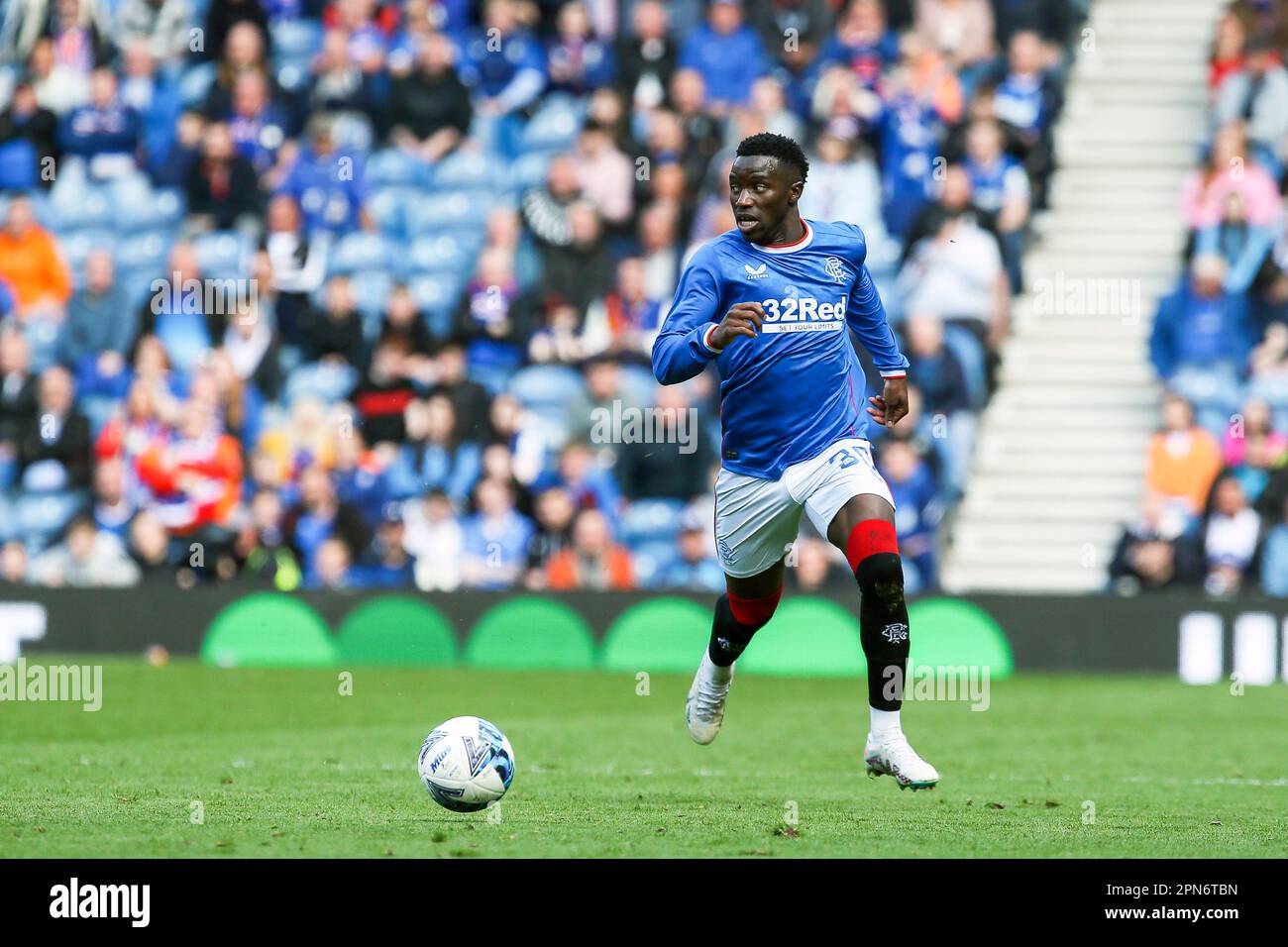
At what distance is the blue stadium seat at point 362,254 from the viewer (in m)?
20.5

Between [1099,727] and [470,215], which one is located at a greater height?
[470,215]

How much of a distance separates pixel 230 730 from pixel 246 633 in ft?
18.0

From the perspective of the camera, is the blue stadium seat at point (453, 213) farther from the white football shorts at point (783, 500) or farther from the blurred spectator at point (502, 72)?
the white football shorts at point (783, 500)

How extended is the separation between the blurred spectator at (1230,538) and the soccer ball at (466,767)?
10.3 metres

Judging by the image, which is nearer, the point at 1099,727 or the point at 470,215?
the point at 1099,727

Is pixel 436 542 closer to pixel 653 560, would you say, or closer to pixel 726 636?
pixel 653 560

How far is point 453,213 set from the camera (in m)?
20.7

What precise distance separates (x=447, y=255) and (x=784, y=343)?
37.1 feet

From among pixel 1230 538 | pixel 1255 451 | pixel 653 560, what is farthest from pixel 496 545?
pixel 1255 451

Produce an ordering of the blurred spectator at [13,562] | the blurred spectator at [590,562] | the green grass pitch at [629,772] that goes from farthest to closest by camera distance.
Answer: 1. the blurred spectator at [13,562]
2. the blurred spectator at [590,562]
3. the green grass pitch at [629,772]

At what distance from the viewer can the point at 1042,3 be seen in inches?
846

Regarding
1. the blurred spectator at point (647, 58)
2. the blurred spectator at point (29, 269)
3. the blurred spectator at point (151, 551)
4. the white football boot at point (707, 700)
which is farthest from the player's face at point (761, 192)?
the blurred spectator at point (29, 269)
